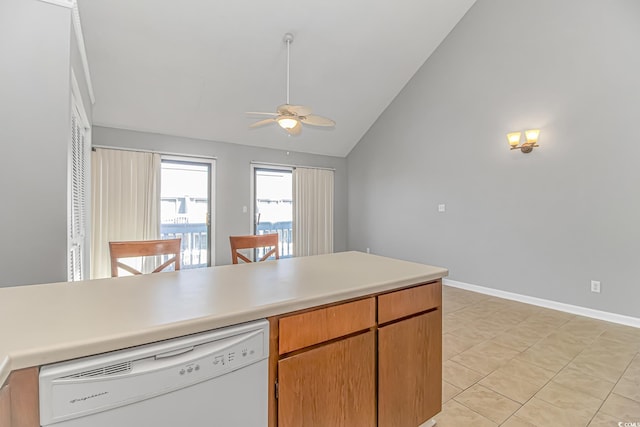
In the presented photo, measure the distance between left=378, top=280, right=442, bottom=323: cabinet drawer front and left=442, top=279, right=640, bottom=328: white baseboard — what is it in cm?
286

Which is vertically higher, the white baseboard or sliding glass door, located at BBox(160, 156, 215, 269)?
sliding glass door, located at BBox(160, 156, 215, 269)

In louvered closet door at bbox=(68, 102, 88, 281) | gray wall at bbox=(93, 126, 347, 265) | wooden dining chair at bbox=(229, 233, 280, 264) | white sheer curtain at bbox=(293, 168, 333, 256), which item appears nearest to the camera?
louvered closet door at bbox=(68, 102, 88, 281)

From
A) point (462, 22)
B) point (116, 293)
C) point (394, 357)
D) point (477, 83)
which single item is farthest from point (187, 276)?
point (462, 22)

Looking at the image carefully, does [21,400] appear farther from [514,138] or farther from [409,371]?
[514,138]

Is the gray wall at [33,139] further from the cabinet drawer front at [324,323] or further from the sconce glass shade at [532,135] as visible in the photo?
the sconce glass shade at [532,135]

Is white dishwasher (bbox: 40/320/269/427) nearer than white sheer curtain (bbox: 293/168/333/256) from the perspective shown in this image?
Yes

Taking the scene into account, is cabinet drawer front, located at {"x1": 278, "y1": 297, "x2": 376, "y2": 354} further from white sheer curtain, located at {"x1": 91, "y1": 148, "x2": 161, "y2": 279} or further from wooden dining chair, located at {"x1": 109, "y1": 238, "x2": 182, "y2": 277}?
white sheer curtain, located at {"x1": 91, "y1": 148, "x2": 161, "y2": 279}

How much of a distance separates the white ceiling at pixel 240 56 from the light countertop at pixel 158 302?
2.88 meters

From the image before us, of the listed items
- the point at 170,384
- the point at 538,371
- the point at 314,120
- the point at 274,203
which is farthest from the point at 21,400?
Result: the point at 274,203

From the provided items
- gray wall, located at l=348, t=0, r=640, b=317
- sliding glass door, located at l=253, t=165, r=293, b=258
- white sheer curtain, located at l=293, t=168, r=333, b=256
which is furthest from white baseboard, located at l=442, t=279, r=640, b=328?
sliding glass door, located at l=253, t=165, r=293, b=258

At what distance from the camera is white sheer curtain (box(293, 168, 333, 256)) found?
5.71m

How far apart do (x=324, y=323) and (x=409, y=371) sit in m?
0.61

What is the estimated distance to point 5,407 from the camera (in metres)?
0.64

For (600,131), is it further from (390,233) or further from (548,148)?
(390,233)
